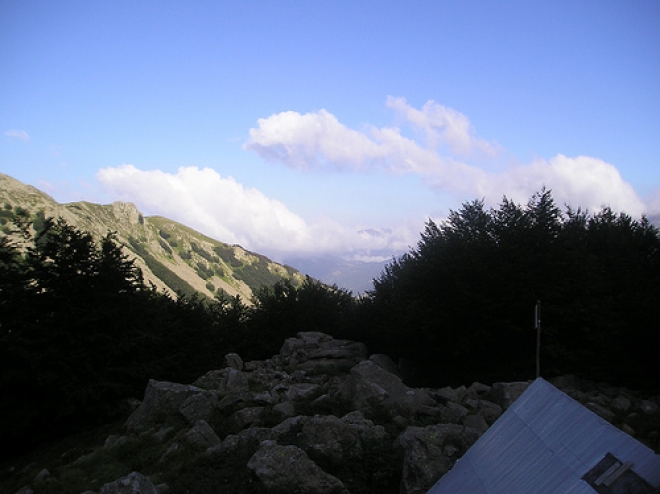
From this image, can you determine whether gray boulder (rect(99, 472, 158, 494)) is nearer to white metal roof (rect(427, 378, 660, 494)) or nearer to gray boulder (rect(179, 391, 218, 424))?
gray boulder (rect(179, 391, 218, 424))

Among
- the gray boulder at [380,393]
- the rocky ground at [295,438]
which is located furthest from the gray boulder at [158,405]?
the gray boulder at [380,393]

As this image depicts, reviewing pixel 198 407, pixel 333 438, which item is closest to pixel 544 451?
pixel 333 438

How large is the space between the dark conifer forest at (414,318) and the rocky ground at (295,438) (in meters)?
2.97

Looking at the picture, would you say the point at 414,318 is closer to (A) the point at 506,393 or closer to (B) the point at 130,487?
(A) the point at 506,393

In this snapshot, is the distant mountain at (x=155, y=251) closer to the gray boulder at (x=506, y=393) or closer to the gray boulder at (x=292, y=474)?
the gray boulder at (x=506, y=393)

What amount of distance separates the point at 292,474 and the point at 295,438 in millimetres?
1346

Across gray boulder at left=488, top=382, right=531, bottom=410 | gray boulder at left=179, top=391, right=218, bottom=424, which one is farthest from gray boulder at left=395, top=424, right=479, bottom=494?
gray boulder at left=179, top=391, right=218, bottom=424

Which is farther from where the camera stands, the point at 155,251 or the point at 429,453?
the point at 155,251

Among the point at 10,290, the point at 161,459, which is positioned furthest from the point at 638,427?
the point at 10,290

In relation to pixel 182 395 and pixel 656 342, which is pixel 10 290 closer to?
pixel 182 395

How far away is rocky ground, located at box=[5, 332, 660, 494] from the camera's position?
6729 mm

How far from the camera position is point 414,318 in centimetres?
1870

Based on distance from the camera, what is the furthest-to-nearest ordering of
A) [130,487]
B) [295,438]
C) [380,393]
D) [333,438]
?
[380,393]
[295,438]
[333,438]
[130,487]

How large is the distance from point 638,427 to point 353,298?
2259 centimetres
